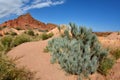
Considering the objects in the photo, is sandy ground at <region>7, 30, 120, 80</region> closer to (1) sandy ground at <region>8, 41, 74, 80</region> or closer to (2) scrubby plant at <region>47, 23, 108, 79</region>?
(1) sandy ground at <region>8, 41, 74, 80</region>

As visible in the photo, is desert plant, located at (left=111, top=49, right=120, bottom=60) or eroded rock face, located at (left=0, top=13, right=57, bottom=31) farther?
eroded rock face, located at (left=0, top=13, right=57, bottom=31)

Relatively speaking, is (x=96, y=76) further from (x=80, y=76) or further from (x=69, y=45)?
(x=69, y=45)

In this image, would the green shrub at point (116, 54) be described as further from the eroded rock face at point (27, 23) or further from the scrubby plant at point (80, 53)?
the eroded rock face at point (27, 23)

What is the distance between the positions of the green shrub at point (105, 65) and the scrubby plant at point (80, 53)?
18cm

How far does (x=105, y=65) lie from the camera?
10.8m

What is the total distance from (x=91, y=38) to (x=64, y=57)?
6.09 feet

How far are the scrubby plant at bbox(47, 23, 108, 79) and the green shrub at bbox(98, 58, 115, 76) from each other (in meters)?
0.18

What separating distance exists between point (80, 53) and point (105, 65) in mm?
1305

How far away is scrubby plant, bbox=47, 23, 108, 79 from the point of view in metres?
10.1

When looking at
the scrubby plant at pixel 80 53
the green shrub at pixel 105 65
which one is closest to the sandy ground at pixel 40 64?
the scrubby plant at pixel 80 53

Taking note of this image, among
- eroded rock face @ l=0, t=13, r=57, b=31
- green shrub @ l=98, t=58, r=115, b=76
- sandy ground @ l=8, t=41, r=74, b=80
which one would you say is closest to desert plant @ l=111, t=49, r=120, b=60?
green shrub @ l=98, t=58, r=115, b=76

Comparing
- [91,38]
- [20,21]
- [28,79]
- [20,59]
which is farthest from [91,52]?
[20,21]

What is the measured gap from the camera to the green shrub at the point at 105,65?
419 inches

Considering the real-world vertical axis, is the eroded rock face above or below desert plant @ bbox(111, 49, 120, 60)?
above
